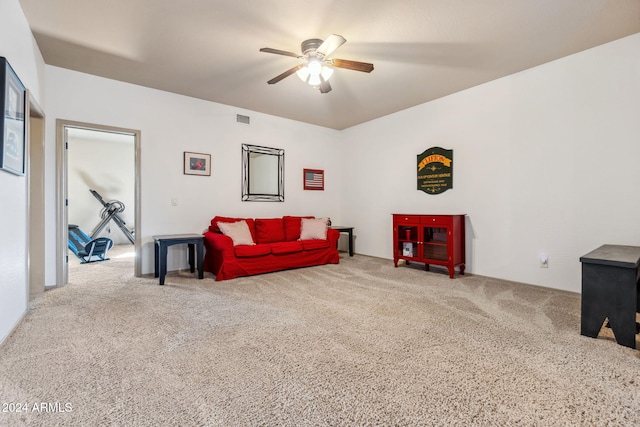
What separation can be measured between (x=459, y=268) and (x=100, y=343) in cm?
420

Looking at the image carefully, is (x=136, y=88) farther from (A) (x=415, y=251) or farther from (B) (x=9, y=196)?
(A) (x=415, y=251)

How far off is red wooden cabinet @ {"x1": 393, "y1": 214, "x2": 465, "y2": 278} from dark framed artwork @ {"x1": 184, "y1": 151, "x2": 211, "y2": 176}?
3.10m

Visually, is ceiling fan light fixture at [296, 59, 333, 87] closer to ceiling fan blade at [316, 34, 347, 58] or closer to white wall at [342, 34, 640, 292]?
ceiling fan blade at [316, 34, 347, 58]

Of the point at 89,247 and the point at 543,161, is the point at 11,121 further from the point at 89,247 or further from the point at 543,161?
the point at 543,161

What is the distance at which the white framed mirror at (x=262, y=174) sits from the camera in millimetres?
5121

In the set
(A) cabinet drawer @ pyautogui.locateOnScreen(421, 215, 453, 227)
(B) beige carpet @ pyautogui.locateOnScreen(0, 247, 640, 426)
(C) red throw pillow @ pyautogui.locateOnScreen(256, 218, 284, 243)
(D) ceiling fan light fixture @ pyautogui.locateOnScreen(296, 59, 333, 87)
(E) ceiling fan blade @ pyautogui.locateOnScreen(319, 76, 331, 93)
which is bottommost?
(B) beige carpet @ pyautogui.locateOnScreen(0, 247, 640, 426)

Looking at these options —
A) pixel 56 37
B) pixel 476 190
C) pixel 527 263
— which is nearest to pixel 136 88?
pixel 56 37

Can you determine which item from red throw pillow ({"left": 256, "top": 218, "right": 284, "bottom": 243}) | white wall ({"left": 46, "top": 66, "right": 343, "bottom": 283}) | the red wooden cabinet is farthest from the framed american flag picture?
the red wooden cabinet

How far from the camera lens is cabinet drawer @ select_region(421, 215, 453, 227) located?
403cm

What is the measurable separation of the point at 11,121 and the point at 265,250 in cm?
282

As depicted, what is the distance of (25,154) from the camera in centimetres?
265

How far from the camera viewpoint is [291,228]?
514 centimetres

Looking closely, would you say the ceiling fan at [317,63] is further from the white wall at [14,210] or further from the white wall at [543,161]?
the white wall at [543,161]

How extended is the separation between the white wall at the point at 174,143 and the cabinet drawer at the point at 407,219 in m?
2.00
